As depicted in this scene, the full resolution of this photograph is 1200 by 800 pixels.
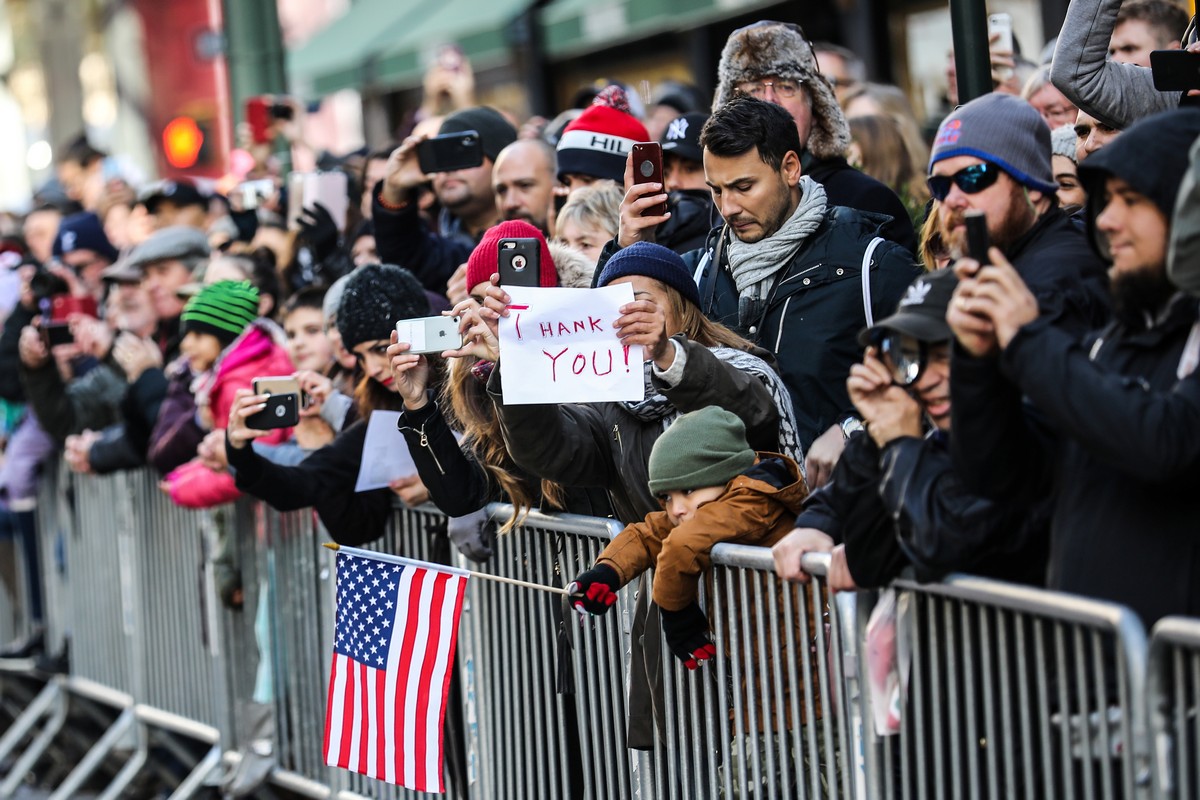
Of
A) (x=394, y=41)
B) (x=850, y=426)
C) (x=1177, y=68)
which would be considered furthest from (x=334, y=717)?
(x=394, y=41)

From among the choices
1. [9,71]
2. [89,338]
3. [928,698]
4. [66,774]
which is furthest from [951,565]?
[9,71]

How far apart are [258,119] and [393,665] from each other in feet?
16.4

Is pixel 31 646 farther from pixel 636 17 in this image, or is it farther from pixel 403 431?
pixel 636 17

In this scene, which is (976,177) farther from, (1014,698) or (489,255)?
(489,255)

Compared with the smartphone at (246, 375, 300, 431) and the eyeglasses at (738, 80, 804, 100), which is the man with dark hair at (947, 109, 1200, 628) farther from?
the smartphone at (246, 375, 300, 431)

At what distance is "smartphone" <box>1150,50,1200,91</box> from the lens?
464 cm

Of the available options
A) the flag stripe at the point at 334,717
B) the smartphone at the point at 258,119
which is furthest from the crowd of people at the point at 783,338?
the smartphone at the point at 258,119

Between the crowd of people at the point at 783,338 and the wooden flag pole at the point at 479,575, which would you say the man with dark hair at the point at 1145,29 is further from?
the wooden flag pole at the point at 479,575

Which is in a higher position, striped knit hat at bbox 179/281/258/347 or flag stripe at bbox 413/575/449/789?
striped knit hat at bbox 179/281/258/347

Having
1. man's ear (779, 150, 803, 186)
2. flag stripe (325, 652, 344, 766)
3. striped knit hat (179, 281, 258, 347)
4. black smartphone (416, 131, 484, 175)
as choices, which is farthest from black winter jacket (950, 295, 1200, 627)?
striped knit hat (179, 281, 258, 347)

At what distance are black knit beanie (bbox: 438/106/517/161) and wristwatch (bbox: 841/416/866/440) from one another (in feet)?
10.2

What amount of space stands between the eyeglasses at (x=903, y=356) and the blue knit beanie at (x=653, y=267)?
1.15 m

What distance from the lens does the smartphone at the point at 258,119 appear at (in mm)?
10566

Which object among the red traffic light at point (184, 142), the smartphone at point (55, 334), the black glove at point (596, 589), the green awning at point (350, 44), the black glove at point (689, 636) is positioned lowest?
the black glove at point (689, 636)
